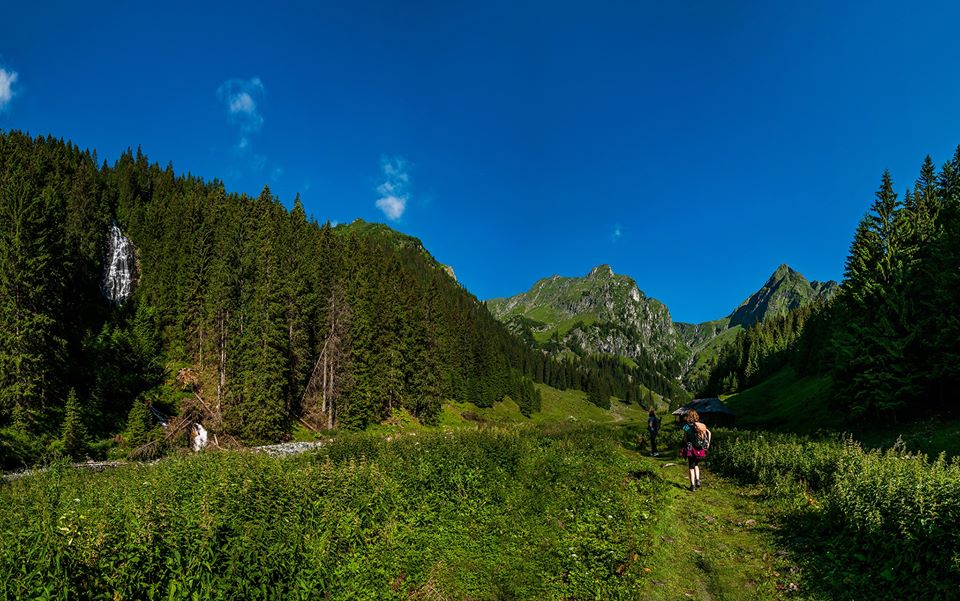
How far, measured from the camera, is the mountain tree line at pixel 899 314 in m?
31.0

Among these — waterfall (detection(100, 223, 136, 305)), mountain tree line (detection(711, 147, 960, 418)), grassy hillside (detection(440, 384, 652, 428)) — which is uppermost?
waterfall (detection(100, 223, 136, 305))

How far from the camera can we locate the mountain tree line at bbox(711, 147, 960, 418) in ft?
102

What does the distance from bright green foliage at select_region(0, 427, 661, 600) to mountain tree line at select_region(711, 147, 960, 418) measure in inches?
1089

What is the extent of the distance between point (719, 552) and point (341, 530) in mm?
9732

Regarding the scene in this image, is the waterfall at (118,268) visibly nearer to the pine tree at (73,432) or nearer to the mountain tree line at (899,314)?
the pine tree at (73,432)

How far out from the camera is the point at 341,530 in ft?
32.0

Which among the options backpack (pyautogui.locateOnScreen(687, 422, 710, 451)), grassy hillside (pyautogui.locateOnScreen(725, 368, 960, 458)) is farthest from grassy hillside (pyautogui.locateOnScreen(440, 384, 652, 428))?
backpack (pyautogui.locateOnScreen(687, 422, 710, 451))

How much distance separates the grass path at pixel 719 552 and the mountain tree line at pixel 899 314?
24.0 m

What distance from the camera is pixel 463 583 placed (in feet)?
33.2

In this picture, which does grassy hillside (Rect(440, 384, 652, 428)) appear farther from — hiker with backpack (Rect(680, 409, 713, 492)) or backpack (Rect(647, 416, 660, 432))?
hiker with backpack (Rect(680, 409, 713, 492))

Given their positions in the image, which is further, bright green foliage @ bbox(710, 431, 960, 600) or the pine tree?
the pine tree

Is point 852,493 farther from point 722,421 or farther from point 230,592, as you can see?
point 722,421

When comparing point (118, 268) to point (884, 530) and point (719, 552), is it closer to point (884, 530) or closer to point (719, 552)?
point (719, 552)

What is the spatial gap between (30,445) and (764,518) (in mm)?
41972
